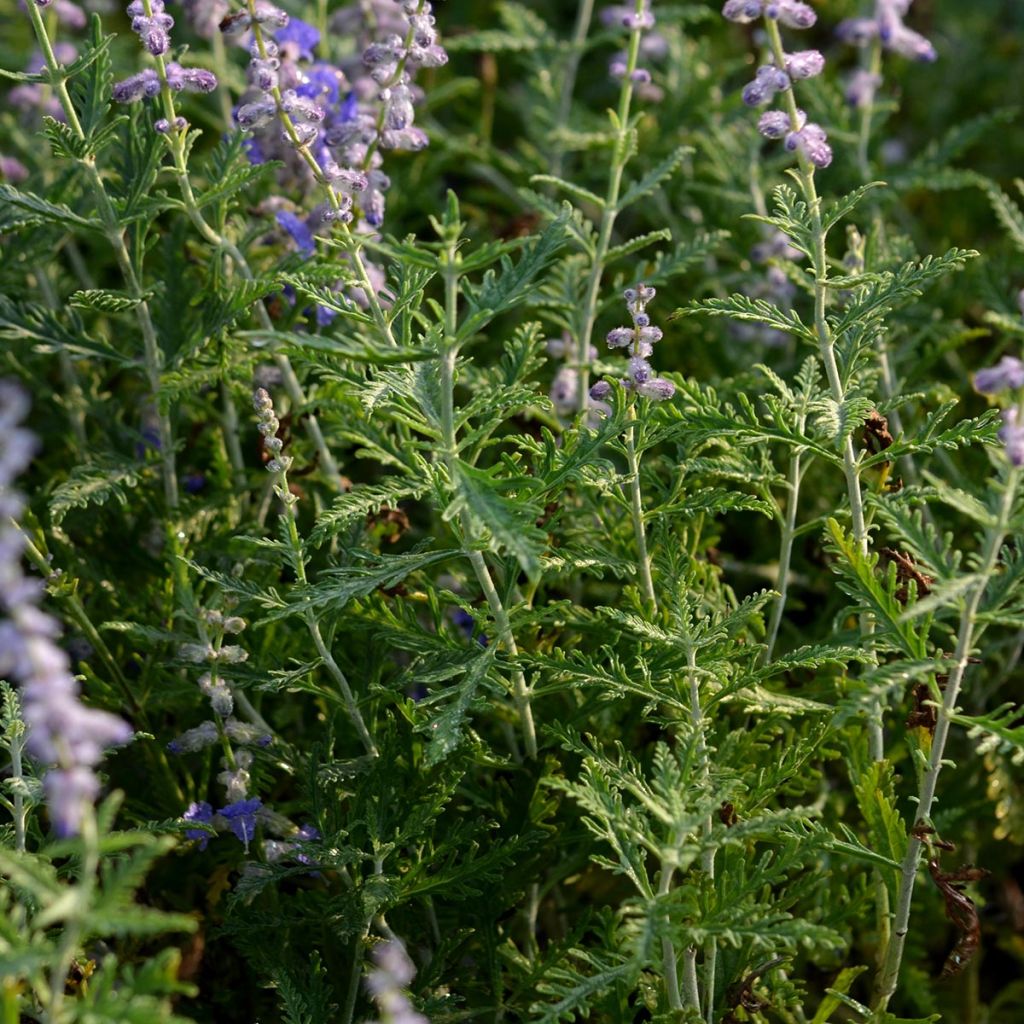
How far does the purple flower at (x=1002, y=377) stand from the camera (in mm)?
1743

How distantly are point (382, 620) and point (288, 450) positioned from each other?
Result: 0.62 metres

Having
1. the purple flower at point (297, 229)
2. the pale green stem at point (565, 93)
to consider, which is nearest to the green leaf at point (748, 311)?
the purple flower at point (297, 229)

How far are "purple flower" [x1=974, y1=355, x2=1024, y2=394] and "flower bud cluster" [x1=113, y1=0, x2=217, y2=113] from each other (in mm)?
1666

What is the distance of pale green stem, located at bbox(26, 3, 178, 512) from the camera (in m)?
2.54

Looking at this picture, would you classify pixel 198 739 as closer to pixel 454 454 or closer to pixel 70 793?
pixel 454 454

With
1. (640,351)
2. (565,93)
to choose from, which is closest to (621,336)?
(640,351)

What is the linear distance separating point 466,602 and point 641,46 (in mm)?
2807

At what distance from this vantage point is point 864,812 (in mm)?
2393

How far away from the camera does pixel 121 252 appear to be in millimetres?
2760

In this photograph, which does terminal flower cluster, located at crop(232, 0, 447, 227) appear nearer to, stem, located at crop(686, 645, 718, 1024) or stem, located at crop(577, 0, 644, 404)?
stem, located at crop(577, 0, 644, 404)

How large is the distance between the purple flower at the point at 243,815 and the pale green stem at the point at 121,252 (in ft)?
2.58

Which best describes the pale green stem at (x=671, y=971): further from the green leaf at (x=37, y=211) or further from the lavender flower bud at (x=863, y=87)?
the lavender flower bud at (x=863, y=87)

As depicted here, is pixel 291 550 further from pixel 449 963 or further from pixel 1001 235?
pixel 1001 235

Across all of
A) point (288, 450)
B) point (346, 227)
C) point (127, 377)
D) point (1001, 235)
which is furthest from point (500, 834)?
point (1001, 235)
